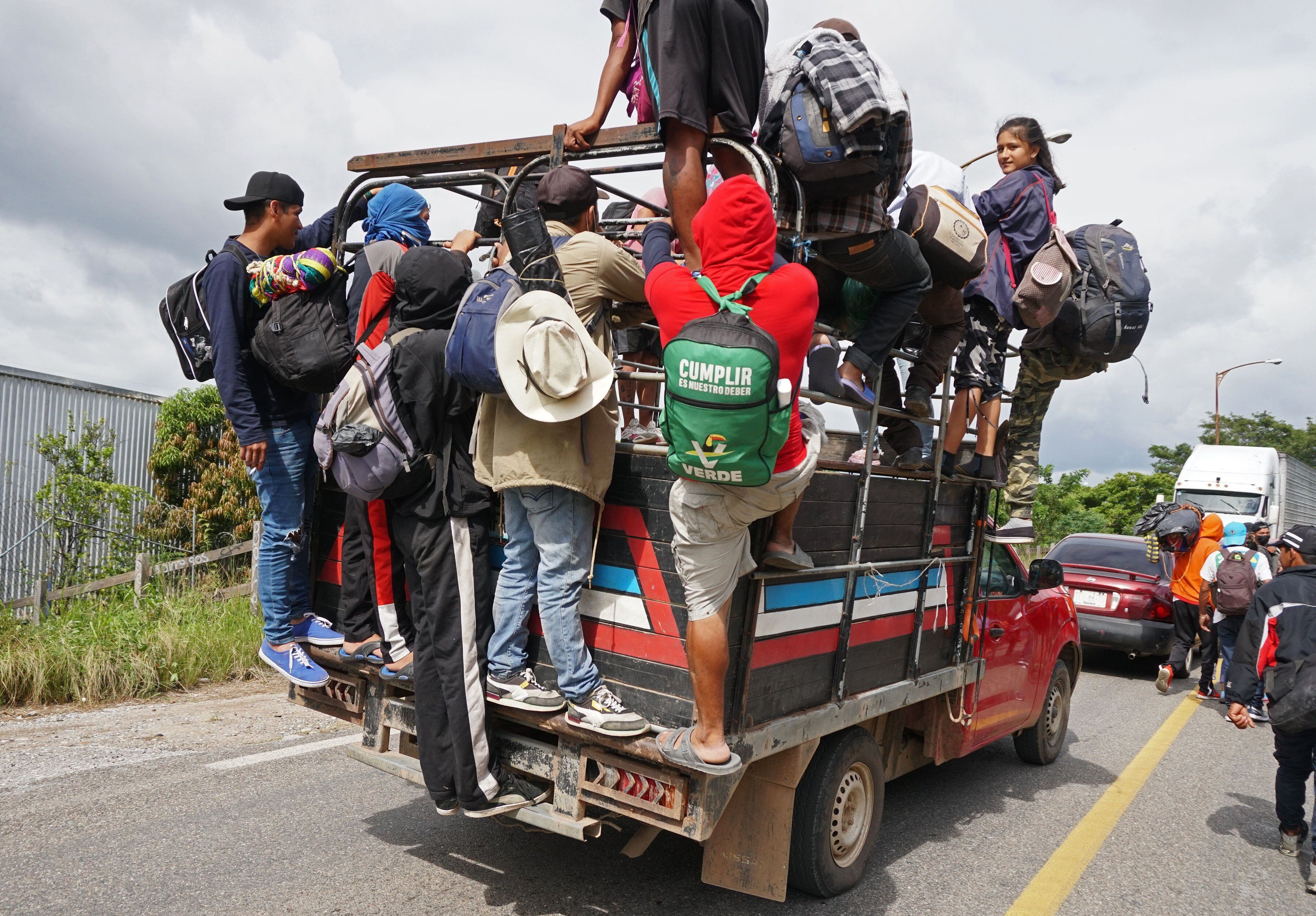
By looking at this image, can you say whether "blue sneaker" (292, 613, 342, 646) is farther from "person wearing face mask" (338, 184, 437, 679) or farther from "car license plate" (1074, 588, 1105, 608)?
"car license plate" (1074, 588, 1105, 608)

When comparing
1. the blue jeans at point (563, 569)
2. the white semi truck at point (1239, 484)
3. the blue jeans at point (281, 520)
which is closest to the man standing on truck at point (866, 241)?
the blue jeans at point (563, 569)

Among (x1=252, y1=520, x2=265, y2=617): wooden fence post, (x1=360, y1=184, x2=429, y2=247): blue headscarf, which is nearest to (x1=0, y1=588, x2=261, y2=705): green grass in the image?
(x1=252, y1=520, x2=265, y2=617): wooden fence post

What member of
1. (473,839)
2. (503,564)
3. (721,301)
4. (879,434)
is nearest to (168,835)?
(473,839)

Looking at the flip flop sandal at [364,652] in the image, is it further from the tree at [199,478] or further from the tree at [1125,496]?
the tree at [1125,496]

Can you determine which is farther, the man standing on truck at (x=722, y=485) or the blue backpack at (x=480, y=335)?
the blue backpack at (x=480, y=335)

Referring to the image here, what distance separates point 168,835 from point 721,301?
354 centimetres

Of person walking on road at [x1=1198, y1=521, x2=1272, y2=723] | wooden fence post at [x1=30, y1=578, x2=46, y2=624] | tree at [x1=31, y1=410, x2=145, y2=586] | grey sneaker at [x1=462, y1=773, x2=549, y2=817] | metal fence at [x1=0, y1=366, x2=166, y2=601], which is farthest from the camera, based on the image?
metal fence at [x1=0, y1=366, x2=166, y2=601]

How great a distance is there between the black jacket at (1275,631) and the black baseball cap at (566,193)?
438 centimetres

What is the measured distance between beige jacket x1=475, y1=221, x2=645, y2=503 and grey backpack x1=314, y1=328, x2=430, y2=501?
0.93 feet

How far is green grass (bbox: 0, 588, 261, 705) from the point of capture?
655 cm

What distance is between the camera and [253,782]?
500cm

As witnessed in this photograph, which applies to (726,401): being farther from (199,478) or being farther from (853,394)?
(199,478)

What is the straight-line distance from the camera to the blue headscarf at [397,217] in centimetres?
432

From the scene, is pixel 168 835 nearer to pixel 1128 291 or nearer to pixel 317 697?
pixel 317 697
